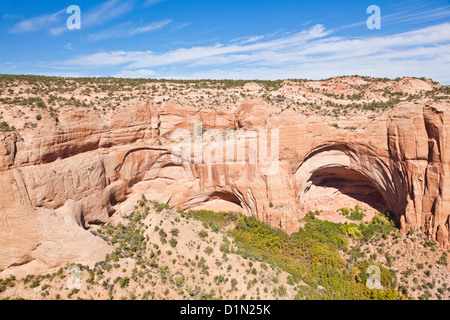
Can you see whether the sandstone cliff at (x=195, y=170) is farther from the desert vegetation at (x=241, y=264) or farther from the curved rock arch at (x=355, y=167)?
the desert vegetation at (x=241, y=264)

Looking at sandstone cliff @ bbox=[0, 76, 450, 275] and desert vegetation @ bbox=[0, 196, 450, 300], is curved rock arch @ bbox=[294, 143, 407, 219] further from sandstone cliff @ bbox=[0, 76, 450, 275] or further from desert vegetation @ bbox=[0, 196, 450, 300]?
desert vegetation @ bbox=[0, 196, 450, 300]

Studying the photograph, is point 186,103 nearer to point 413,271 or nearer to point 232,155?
point 232,155

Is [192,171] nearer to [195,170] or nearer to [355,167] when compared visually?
[195,170]

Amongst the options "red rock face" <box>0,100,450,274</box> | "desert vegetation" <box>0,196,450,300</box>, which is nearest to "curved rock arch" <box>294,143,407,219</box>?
"red rock face" <box>0,100,450,274</box>

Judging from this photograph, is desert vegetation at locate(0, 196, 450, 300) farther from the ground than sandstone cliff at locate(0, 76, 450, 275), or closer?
closer

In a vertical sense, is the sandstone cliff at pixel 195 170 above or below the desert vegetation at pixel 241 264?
above

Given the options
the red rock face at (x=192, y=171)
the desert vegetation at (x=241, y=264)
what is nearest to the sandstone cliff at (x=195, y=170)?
the red rock face at (x=192, y=171)

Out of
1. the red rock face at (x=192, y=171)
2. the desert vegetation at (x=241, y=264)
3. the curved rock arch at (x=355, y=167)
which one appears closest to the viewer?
the desert vegetation at (x=241, y=264)

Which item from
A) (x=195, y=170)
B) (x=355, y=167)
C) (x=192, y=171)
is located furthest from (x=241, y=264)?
(x=355, y=167)
